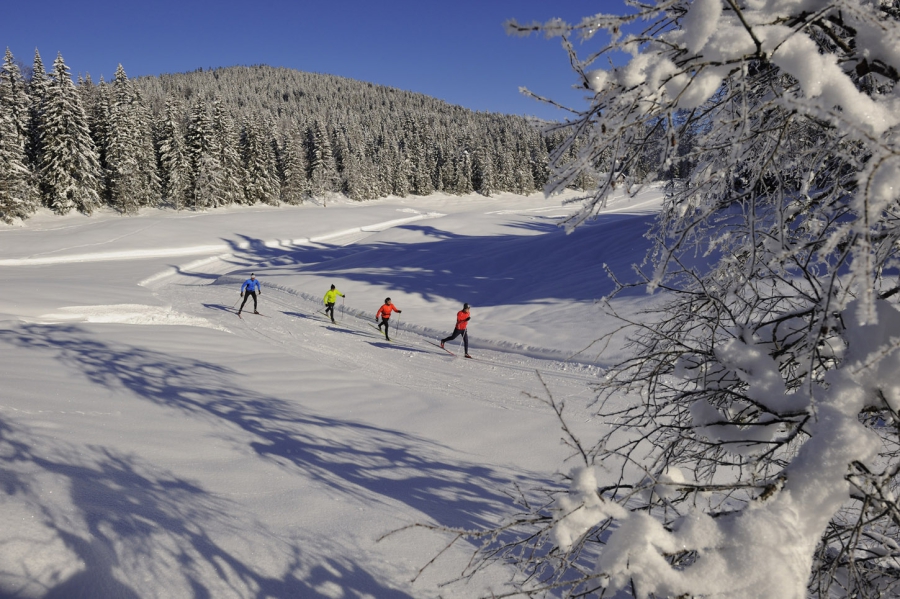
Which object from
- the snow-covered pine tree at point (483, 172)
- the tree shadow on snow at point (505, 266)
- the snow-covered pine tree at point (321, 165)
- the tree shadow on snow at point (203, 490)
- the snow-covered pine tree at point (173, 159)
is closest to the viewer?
the tree shadow on snow at point (203, 490)

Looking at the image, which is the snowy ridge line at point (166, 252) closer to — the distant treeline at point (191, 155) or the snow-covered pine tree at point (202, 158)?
the distant treeline at point (191, 155)

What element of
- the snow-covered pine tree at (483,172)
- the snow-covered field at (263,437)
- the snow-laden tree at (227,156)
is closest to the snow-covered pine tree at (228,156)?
the snow-laden tree at (227,156)

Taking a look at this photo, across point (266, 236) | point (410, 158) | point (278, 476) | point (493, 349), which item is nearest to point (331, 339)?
point (493, 349)

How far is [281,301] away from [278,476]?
1561 cm

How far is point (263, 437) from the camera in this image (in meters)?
5.71

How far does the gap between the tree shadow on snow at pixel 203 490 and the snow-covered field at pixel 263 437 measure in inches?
0.7

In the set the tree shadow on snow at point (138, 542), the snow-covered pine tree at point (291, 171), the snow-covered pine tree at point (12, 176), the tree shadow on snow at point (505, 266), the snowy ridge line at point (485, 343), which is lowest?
the snowy ridge line at point (485, 343)

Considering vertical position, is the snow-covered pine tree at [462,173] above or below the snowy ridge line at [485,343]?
above

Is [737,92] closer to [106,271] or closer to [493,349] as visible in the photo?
[493,349]

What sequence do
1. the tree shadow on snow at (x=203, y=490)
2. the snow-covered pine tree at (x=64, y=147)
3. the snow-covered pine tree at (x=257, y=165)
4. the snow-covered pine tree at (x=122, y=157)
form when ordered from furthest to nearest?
the snow-covered pine tree at (x=257, y=165), the snow-covered pine tree at (x=122, y=157), the snow-covered pine tree at (x=64, y=147), the tree shadow on snow at (x=203, y=490)

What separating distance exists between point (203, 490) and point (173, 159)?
2145 inches

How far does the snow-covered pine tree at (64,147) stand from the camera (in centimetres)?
4016

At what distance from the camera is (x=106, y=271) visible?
25.3m

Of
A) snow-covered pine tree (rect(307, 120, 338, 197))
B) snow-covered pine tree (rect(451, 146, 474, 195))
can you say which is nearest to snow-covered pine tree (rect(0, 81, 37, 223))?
snow-covered pine tree (rect(307, 120, 338, 197))
